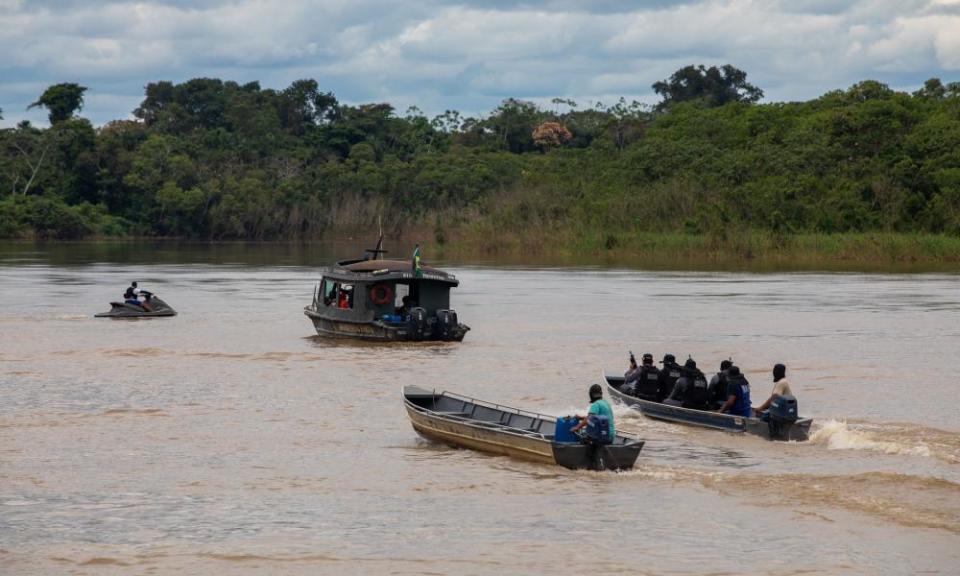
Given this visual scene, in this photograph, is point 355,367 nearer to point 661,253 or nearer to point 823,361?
point 823,361

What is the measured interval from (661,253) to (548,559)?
6420cm

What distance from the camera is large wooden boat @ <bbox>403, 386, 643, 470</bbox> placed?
20.0 metres

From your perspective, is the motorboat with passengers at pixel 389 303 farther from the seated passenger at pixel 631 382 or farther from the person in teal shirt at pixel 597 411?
the person in teal shirt at pixel 597 411

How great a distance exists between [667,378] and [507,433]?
15.9 feet

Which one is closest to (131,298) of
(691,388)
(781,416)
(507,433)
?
(691,388)

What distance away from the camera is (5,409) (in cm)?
2680

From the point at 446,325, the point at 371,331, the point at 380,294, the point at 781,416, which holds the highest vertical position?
the point at 380,294

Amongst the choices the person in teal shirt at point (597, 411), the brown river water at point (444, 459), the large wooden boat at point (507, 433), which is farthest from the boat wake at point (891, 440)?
the person in teal shirt at point (597, 411)

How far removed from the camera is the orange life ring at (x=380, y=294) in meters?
37.4

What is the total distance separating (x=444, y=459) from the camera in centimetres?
2170

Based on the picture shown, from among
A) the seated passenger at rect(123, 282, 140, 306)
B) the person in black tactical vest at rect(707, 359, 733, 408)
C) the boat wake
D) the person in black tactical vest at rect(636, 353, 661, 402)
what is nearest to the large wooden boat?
the person in black tactical vest at rect(636, 353, 661, 402)

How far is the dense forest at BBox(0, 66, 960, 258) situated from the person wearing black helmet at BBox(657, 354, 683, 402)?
52.9 m

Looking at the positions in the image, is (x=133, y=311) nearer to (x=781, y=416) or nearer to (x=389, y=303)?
(x=389, y=303)

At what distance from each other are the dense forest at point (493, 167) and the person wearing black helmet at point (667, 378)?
173 feet
